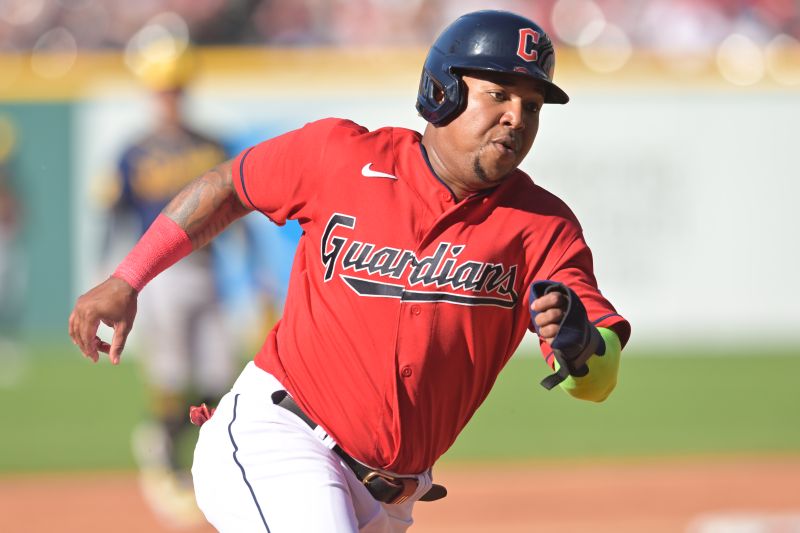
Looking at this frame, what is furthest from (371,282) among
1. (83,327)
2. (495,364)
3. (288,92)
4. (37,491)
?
(288,92)

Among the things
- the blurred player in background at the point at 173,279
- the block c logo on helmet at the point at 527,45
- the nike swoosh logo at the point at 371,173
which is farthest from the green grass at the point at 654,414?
the block c logo on helmet at the point at 527,45

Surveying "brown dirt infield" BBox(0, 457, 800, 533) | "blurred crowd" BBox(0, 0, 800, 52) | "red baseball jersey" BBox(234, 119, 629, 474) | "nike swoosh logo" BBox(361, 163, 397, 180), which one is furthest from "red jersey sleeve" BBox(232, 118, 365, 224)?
"blurred crowd" BBox(0, 0, 800, 52)

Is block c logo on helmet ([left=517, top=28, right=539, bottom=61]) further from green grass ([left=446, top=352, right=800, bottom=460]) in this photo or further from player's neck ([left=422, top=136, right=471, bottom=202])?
green grass ([left=446, top=352, right=800, bottom=460])

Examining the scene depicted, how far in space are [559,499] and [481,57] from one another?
16.1 feet

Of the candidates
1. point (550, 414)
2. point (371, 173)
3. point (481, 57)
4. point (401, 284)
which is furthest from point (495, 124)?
point (550, 414)

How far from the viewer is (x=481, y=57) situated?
3.34 metres

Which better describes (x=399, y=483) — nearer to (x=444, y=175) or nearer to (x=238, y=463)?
(x=238, y=463)

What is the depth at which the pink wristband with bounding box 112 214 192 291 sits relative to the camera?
11.5 ft

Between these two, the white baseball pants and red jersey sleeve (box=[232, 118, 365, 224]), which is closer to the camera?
the white baseball pants

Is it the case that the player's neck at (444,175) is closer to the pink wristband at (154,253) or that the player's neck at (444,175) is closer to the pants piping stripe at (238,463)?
the pink wristband at (154,253)

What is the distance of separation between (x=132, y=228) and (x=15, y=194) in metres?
4.23

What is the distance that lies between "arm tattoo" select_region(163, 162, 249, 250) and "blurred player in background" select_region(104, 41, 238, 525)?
4.58 meters

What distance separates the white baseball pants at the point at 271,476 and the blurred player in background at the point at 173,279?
15.3ft

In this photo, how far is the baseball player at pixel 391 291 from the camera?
10.9 ft
